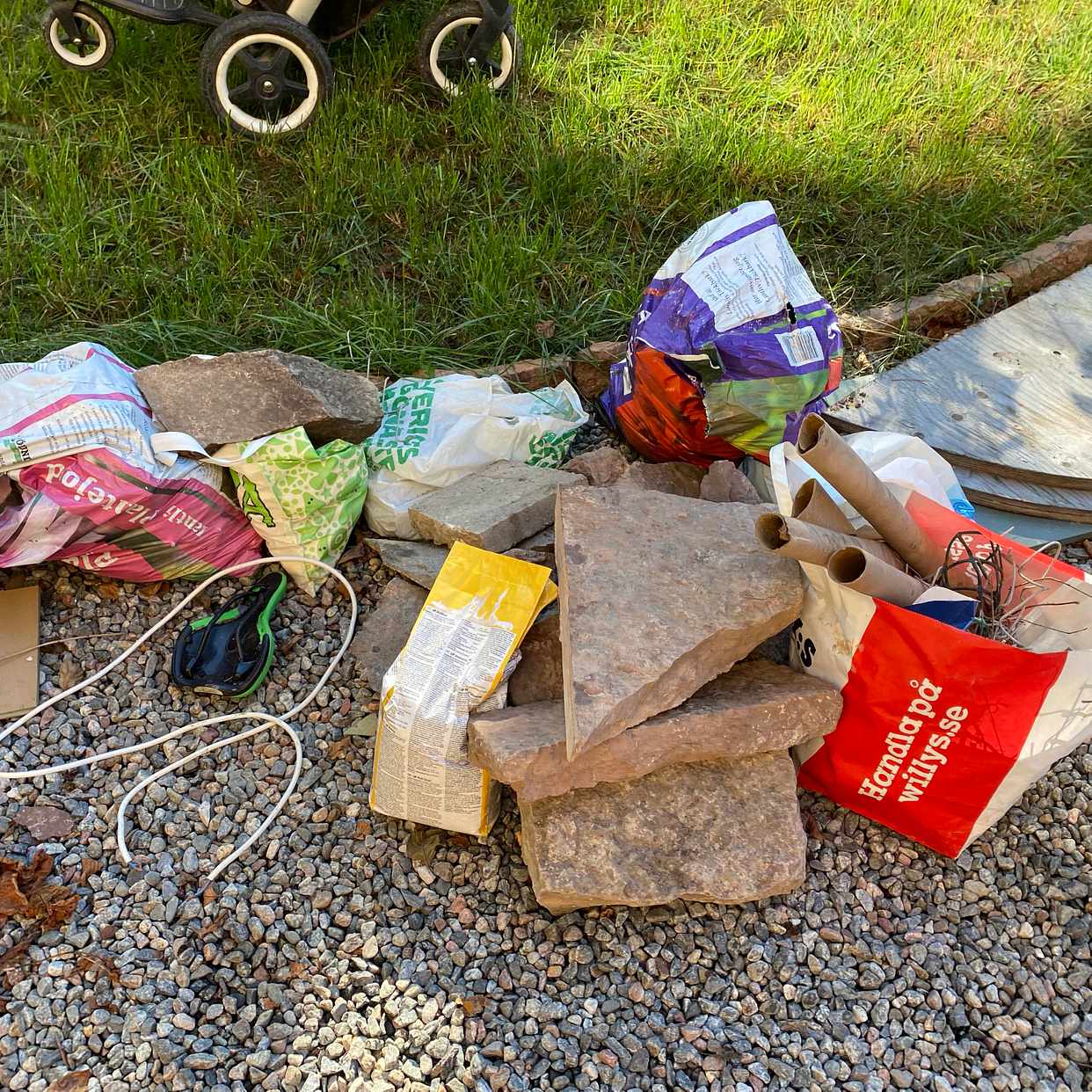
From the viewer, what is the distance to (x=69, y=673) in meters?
2.52

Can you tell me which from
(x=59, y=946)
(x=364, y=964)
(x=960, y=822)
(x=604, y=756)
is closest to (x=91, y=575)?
(x=59, y=946)

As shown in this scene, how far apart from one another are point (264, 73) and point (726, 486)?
227cm

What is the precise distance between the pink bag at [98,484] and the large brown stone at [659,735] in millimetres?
1020

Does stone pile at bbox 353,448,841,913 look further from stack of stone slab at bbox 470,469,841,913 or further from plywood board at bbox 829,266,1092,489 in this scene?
plywood board at bbox 829,266,1092,489

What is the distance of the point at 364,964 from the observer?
1978 mm

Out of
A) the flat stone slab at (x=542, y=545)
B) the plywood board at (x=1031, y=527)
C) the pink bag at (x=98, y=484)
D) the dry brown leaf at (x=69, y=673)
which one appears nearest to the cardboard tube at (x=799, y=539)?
the flat stone slab at (x=542, y=545)

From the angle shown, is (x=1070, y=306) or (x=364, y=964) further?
(x=1070, y=306)

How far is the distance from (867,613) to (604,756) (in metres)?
0.62

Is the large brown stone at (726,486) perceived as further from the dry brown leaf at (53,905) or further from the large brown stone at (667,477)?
the dry brown leaf at (53,905)

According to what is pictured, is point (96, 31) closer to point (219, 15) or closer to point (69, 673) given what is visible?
point (219, 15)

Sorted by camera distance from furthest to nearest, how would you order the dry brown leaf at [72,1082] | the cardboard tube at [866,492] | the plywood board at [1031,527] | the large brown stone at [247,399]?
the plywood board at [1031,527], the large brown stone at [247,399], the cardboard tube at [866,492], the dry brown leaf at [72,1082]

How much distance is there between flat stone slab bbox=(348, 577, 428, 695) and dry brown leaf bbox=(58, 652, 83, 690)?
0.69 meters

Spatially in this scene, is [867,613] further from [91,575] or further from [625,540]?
[91,575]

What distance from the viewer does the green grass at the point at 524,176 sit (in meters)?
3.33
